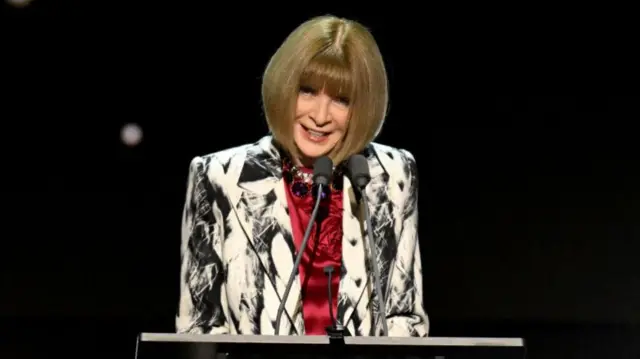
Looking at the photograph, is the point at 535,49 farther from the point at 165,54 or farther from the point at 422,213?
the point at 165,54

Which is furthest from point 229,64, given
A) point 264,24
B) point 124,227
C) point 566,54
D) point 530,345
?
point 530,345

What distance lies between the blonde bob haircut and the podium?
672 mm

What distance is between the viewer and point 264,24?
8.91 feet

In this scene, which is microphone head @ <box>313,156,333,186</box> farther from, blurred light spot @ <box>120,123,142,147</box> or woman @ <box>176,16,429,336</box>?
blurred light spot @ <box>120,123,142,147</box>

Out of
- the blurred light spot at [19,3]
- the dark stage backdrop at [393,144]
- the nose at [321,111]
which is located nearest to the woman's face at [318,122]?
the nose at [321,111]

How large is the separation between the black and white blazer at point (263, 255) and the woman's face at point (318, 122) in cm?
9

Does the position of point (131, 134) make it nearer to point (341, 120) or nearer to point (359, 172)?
point (341, 120)

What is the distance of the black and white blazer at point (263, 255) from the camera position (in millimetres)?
1662

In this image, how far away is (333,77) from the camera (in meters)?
1.67

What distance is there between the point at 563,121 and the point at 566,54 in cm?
22

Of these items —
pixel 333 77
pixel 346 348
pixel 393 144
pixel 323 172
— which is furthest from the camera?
pixel 393 144

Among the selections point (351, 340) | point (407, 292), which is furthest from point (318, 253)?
point (351, 340)

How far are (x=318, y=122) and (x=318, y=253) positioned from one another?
242mm

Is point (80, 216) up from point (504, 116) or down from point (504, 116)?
down
